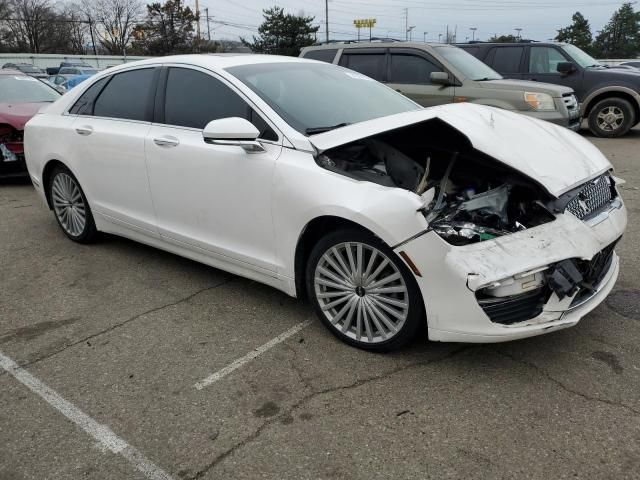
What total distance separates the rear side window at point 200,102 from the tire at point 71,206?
4.84 feet

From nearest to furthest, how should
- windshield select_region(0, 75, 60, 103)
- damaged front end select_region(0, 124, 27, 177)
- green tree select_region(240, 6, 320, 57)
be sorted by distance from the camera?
damaged front end select_region(0, 124, 27, 177) < windshield select_region(0, 75, 60, 103) < green tree select_region(240, 6, 320, 57)

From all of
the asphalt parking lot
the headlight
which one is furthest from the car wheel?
the asphalt parking lot

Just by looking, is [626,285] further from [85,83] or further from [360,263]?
[85,83]

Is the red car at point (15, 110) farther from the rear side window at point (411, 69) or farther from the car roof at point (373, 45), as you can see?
the rear side window at point (411, 69)

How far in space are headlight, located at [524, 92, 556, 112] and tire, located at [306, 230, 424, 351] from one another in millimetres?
6817

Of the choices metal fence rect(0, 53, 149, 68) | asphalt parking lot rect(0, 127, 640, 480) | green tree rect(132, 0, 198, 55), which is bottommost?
asphalt parking lot rect(0, 127, 640, 480)

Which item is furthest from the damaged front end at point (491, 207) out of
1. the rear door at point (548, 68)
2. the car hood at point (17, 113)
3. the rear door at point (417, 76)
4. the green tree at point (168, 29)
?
the green tree at point (168, 29)

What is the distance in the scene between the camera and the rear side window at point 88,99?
189 inches

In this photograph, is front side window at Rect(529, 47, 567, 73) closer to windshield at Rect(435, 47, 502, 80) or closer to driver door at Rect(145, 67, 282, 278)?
windshield at Rect(435, 47, 502, 80)

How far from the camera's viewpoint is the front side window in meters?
11.2

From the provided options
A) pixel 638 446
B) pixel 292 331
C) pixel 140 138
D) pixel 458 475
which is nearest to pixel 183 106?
pixel 140 138

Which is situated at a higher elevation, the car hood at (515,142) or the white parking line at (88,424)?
the car hood at (515,142)

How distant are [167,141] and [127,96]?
0.84 m

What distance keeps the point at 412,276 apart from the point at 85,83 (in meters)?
3.72
